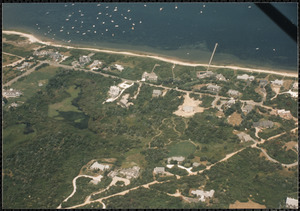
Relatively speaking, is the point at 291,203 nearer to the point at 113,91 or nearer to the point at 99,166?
the point at 99,166

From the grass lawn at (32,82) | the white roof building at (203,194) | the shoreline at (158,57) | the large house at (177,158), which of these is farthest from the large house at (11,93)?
the white roof building at (203,194)

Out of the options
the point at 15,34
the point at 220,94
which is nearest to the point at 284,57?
the point at 220,94

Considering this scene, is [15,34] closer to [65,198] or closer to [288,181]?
[65,198]

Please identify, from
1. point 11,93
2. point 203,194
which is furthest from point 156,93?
point 11,93

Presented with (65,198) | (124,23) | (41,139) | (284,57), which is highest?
(124,23)

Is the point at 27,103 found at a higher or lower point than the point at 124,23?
lower

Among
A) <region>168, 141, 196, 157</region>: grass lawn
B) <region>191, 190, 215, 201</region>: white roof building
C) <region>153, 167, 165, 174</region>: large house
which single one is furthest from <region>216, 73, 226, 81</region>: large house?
<region>191, 190, 215, 201</region>: white roof building

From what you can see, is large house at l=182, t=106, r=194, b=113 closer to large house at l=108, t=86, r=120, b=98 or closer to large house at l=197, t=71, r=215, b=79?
large house at l=197, t=71, r=215, b=79
